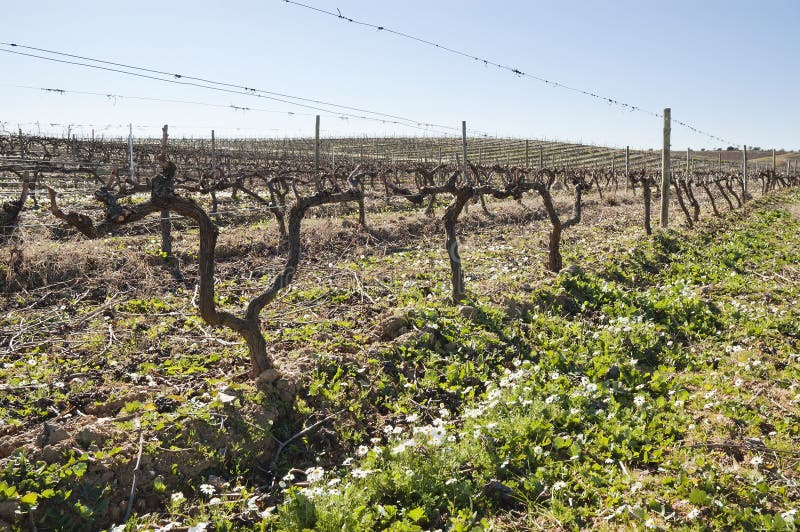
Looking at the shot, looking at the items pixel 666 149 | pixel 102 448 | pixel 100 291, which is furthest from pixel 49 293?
pixel 666 149

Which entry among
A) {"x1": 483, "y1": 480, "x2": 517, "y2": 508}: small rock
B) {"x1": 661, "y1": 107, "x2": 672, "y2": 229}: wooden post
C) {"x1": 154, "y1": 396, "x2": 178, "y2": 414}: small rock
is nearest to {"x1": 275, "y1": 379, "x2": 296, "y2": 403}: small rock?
{"x1": 154, "y1": 396, "x2": 178, "y2": 414}: small rock

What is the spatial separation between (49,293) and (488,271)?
24.3 feet

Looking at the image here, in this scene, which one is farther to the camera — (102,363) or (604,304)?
(604,304)

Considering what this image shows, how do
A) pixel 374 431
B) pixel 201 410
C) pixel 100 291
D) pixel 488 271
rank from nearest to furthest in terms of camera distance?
pixel 201 410
pixel 374 431
pixel 100 291
pixel 488 271

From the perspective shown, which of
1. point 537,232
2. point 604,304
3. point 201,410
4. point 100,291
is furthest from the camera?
point 537,232

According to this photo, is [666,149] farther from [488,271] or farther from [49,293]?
[49,293]

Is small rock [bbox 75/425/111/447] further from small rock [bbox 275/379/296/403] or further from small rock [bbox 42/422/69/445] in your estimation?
small rock [bbox 275/379/296/403]

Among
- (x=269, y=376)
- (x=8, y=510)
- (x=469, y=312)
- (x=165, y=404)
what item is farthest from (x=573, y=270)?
(x=8, y=510)

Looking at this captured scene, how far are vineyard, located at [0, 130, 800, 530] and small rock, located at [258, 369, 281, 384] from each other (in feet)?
0.05

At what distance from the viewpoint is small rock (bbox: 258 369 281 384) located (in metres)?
4.94

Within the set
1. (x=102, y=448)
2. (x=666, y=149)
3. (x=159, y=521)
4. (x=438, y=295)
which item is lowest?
(x=159, y=521)

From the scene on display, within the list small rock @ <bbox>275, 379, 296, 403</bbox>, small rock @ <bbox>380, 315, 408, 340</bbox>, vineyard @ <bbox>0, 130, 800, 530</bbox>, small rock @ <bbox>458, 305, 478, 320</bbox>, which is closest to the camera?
vineyard @ <bbox>0, 130, 800, 530</bbox>

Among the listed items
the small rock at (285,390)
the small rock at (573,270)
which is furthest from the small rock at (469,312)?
the small rock at (573,270)

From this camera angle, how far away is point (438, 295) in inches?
314
